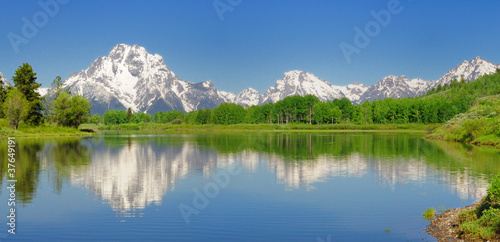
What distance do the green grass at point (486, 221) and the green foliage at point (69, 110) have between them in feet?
368

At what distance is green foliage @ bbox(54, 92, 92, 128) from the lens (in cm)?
11019

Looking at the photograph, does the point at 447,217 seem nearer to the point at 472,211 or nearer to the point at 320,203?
the point at 472,211

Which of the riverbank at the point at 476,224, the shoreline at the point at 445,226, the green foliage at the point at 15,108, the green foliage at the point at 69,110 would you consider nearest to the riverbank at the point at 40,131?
the green foliage at the point at 15,108

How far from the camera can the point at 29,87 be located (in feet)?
331

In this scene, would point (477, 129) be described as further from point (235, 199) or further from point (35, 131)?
point (35, 131)

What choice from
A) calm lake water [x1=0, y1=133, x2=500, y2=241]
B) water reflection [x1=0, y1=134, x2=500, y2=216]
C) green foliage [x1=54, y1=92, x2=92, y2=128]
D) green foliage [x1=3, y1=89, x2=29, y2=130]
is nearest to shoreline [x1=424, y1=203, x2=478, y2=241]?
calm lake water [x1=0, y1=133, x2=500, y2=241]

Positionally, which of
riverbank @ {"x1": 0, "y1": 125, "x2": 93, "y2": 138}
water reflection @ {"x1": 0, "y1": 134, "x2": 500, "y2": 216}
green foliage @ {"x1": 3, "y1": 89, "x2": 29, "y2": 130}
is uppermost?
green foliage @ {"x1": 3, "y1": 89, "x2": 29, "y2": 130}

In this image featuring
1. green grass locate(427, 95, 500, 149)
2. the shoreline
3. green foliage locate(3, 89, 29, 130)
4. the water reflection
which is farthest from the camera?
green foliage locate(3, 89, 29, 130)

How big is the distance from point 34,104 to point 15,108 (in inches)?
336

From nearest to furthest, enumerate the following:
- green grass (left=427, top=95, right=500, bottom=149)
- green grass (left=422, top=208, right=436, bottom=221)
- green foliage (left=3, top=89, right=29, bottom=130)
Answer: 1. green grass (left=422, top=208, right=436, bottom=221)
2. green grass (left=427, top=95, right=500, bottom=149)
3. green foliage (left=3, top=89, right=29, bottom=130)

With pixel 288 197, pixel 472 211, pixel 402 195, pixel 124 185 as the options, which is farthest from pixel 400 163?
pixel 124 185

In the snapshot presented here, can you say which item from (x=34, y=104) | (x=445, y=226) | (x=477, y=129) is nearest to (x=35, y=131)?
(x=34, y=104)

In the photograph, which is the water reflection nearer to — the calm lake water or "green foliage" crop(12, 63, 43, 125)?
the calm lake water

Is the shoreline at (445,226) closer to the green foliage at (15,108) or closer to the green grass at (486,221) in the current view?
the green grass at (486,221)
